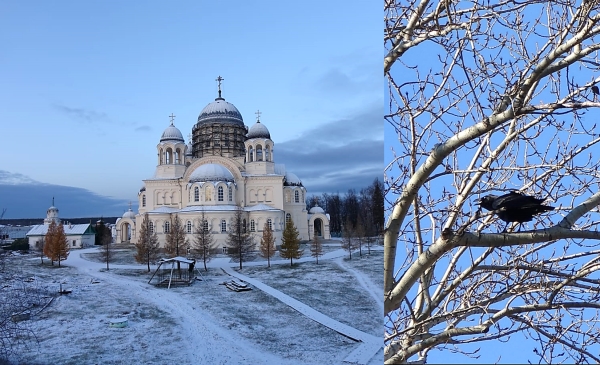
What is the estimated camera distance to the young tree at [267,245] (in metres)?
2.41

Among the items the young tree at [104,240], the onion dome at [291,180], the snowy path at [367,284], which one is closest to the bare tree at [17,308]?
the young tree at [104,240]

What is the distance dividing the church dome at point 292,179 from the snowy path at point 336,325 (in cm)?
55

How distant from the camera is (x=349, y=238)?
7.79 ft

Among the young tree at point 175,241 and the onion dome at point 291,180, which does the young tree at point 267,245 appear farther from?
the young tree at point 175,241

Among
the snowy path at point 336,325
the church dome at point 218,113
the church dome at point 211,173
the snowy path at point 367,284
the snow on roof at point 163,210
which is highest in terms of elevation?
the church dome at point 218,113

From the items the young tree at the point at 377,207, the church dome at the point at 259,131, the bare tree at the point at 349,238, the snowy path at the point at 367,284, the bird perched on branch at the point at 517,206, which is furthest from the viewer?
the church dome at the point at 259,131

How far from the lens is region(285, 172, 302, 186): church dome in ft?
8.35

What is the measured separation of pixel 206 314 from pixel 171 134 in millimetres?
1017

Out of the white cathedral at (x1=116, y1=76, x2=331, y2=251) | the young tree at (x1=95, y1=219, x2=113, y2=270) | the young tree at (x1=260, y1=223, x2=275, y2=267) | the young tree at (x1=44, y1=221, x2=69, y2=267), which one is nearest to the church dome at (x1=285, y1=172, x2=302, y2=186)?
the white cathedral at (x1=116, y1=76, x2=331, y2=251)

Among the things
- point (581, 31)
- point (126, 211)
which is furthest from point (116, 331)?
point (581, 31)

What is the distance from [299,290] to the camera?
8.03 ft

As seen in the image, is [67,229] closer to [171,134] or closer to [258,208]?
[171,134]

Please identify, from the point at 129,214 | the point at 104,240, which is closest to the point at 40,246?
the point at 104,240

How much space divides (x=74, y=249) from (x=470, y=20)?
1966mm
